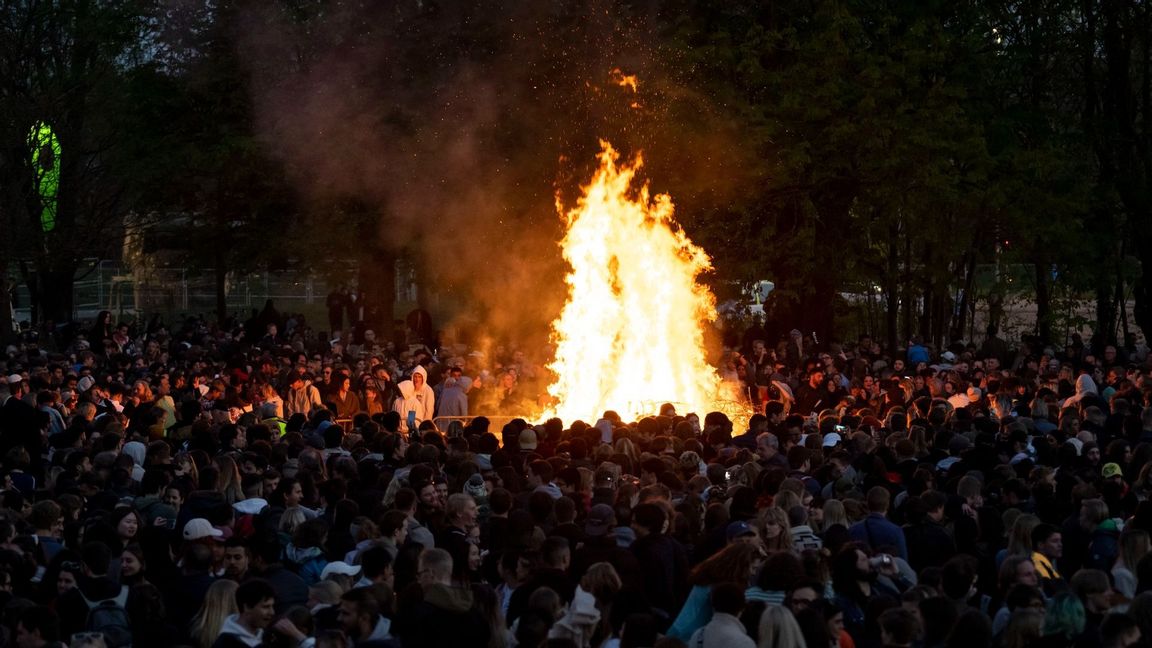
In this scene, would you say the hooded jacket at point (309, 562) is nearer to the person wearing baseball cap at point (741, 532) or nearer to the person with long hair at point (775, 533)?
the person wearing baseball cap at point (741, 532)

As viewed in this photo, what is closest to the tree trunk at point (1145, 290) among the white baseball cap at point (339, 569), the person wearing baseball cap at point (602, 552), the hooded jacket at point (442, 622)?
the person wearing baseball cap at point (602, 552)

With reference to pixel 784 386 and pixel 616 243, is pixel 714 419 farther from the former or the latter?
pixel 616 243

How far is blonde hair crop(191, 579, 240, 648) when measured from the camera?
27.8 feet

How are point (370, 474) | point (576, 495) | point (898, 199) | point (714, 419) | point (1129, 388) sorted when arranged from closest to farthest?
1. point (576, 495)
2. point (370, 474)
3. point (714, 419)
4. point (1129, 388)
5. point (898, 199)

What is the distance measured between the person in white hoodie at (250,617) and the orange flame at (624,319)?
44.4 ft

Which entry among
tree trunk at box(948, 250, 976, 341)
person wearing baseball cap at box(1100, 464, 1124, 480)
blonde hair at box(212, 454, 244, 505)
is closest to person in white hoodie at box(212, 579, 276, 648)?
blonde hair at box(212, 454, 244, 505)

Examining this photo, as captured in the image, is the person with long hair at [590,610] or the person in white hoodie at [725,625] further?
the person with long hair at [590,610]

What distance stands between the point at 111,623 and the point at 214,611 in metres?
0.74

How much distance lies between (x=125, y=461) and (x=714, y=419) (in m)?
5.92

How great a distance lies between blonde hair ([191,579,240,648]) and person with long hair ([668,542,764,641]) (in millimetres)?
2344

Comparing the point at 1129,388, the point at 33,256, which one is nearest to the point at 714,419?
the point at 1129,388

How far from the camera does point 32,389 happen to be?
21.4 m

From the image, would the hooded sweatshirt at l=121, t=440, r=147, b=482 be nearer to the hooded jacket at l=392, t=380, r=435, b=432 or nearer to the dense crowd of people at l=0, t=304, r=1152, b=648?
the dense crowd of people at l=0, t=304, r=1152, b=648

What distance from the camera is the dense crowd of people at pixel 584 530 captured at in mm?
8195
